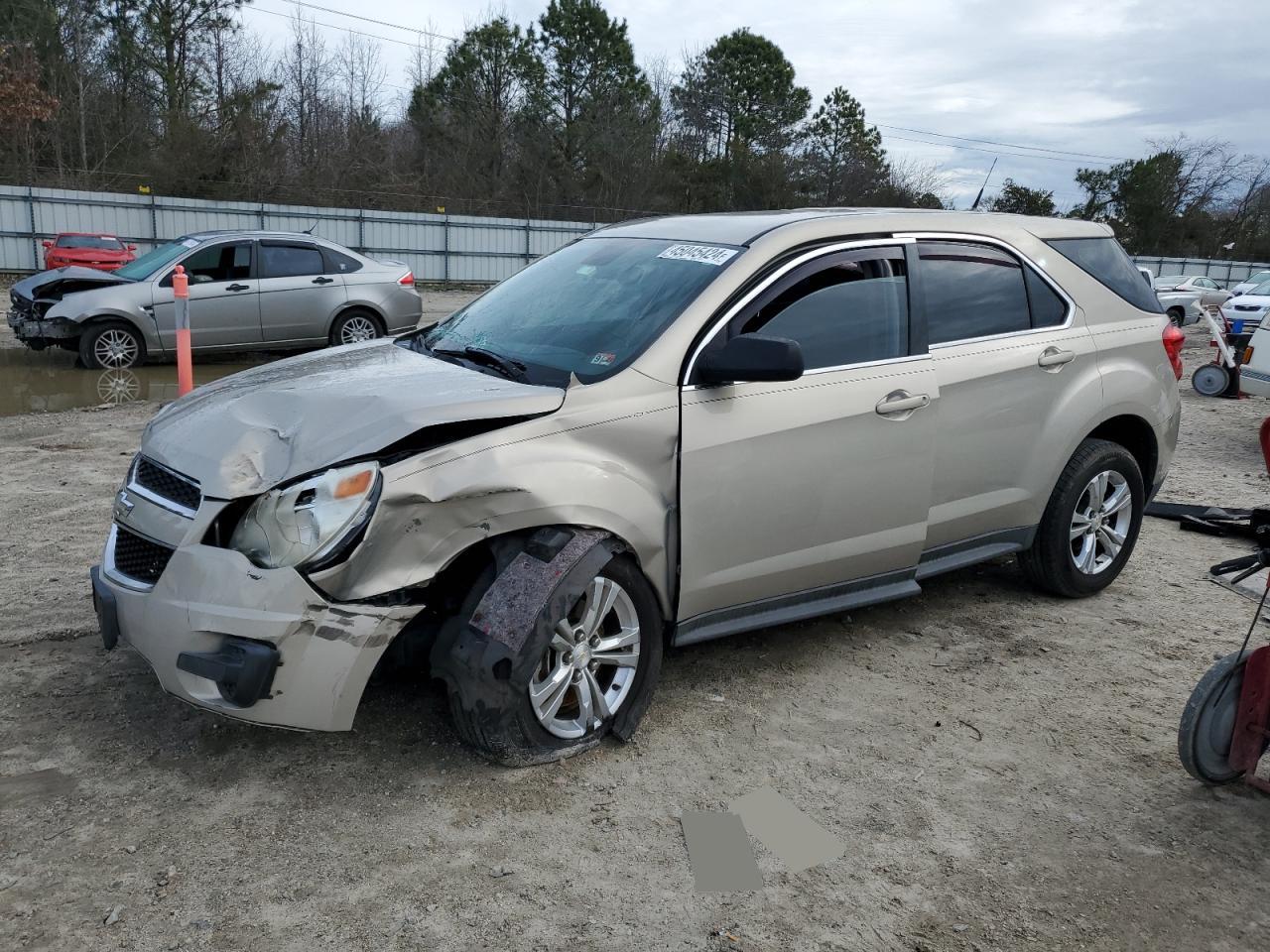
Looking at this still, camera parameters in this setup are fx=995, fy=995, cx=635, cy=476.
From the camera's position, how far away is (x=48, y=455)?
24.0ft

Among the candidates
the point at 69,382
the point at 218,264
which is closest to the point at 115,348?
the point at 69,382

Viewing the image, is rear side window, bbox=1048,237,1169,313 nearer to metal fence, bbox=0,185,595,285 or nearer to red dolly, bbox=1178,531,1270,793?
red dolly, bbox=1178,531,1270,793

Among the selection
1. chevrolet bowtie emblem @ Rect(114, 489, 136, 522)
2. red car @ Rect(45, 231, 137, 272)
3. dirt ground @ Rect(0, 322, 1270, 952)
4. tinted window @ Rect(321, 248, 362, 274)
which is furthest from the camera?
red car @ Rect(45, 231, 137, 272)

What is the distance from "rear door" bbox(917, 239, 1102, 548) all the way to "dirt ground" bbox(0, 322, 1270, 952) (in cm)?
69

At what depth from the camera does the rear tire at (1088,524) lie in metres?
4.87

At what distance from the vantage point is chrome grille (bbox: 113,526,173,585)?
10.6ft

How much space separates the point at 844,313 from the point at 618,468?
4.23 feet

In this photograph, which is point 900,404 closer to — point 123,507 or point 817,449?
point 817,449

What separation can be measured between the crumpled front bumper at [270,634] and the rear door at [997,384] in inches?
98.0

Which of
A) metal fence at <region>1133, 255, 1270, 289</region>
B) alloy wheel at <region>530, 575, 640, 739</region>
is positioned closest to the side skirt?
alloy wheel at <region>530, 575, 640, 739</region>

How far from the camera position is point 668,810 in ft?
10.4

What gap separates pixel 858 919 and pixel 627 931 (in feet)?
2.09

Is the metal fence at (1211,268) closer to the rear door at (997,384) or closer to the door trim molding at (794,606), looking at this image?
the rear door at (997,384)

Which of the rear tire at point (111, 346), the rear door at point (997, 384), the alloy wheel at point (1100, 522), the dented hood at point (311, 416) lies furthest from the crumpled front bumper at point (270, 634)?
the rear tire at point (111, 346)
